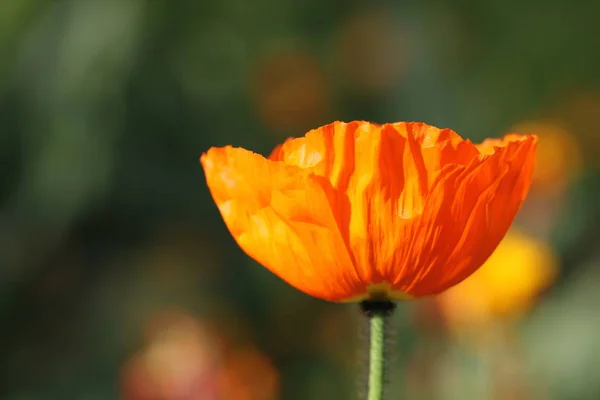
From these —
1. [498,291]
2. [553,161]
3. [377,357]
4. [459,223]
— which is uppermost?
[553,161]

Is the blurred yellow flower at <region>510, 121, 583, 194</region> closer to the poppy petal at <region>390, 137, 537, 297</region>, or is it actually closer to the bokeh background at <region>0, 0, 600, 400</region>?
the bokeh background at <region>0, 0, 600, 400</region>

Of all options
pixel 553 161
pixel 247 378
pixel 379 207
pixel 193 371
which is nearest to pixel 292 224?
pixel 379 207

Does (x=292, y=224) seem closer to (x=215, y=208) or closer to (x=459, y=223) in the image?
(x=459, y=223)

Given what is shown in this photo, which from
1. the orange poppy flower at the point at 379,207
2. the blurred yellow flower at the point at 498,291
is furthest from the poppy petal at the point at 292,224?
the blurred yellow flower at the point at 498,291

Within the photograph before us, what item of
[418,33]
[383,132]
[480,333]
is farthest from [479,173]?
[418,33]

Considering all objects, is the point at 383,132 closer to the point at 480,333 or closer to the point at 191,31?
the point at 480,333

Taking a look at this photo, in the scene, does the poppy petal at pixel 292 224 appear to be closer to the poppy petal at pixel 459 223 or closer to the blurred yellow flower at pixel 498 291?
the poppy petal at pixel 459 223
